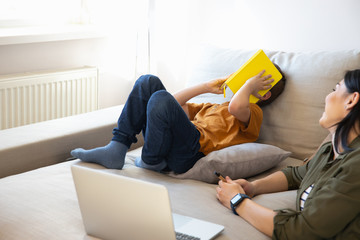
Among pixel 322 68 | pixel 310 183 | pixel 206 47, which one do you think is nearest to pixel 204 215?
pixel 310 183

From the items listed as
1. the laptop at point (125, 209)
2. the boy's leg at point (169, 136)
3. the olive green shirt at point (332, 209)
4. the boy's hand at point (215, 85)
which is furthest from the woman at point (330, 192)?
the boy's hand at point (215, 85)

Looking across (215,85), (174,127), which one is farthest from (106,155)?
(215,85)

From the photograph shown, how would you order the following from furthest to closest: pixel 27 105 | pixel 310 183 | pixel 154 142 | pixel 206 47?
pixel 27 105, pixel 206 47, pixel 154 142, pixel 310 183

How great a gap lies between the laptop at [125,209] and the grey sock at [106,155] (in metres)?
0.52

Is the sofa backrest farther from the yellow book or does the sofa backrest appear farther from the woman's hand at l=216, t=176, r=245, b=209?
the woman's hand at l=216, t=176, r=245, b=209

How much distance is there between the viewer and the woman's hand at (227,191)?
1.63 meters

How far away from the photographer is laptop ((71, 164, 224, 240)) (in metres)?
1.19

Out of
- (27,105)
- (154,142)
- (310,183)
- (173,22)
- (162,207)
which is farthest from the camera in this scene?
(173,22)

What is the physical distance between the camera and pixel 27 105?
274 cm

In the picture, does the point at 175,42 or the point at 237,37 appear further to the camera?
the point at 175,42

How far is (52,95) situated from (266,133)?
132cm

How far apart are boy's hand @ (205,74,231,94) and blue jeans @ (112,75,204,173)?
27cm

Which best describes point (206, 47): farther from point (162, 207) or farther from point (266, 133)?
point (162, 207)

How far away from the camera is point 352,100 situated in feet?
4.61
